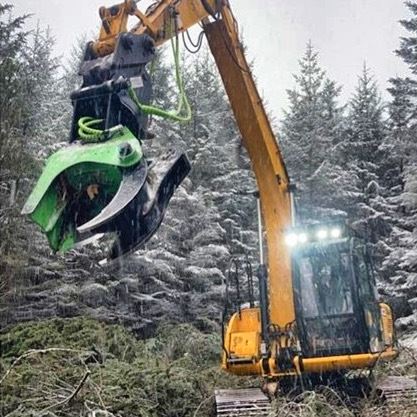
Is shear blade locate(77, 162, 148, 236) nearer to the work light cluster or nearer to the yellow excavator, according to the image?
the yellow excavator

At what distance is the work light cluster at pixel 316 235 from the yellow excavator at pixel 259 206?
18 mm

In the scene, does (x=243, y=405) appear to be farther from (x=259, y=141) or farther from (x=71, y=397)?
(x=259, y=141)

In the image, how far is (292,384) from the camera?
23.8ft

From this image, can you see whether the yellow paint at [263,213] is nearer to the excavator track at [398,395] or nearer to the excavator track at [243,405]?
the excavator track at [398,395]

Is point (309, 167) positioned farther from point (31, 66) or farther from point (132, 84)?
point (132, 84)

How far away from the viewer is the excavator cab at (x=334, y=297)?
6789 mm

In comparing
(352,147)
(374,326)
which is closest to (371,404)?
(374,326)

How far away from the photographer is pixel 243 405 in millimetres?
6297

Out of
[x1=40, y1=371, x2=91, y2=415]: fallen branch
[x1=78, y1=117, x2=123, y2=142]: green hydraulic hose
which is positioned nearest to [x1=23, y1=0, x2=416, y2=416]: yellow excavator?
[x1=78, y1=117, x2=123, y2=142]: green hydraulic hose

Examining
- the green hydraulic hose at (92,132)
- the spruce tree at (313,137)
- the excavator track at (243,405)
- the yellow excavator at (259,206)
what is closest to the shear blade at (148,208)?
the yellow excavator at (259,206)

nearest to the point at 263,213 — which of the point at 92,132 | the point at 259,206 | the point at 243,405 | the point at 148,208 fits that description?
the point at 259,206

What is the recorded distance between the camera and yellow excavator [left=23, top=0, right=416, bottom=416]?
147 inches

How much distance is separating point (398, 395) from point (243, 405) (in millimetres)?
1836

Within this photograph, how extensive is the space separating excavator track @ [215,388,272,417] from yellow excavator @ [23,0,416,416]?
0.02m
